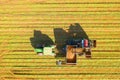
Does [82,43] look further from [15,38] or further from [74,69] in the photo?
[15,38]

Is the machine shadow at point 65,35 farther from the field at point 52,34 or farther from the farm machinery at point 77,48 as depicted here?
the farm machinery at point 77,48

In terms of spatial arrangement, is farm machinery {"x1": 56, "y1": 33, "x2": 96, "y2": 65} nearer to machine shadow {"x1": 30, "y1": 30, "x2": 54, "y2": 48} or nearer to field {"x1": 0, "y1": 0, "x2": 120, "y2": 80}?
field {"x1": 0, "y1": 0, "x2": 120, "y2": 80}

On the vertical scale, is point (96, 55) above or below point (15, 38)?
below

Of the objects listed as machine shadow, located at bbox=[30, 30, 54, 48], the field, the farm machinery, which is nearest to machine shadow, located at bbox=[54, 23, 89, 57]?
the field

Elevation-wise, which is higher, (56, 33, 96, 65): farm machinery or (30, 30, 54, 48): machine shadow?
(30, 30, 54, 48): machine shadow

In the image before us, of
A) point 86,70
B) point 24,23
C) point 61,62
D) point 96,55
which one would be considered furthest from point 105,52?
point 24,23

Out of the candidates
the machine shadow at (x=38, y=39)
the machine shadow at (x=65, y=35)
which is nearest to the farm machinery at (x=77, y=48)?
the machine shadow at (x=65, y=35)

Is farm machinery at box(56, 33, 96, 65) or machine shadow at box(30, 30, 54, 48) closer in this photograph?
farm machinery at box(56, 33, 96, 65)
